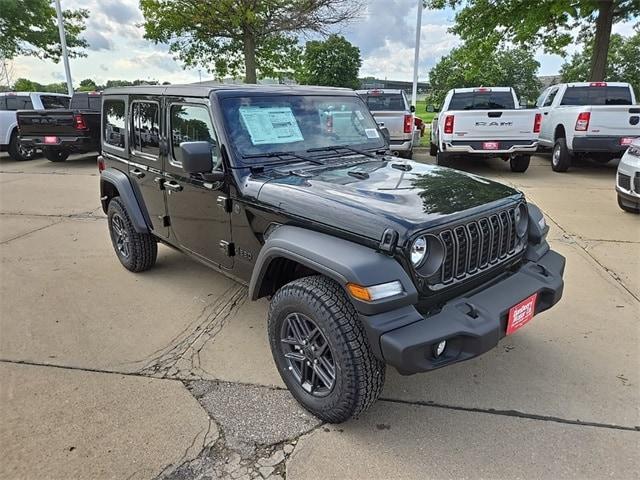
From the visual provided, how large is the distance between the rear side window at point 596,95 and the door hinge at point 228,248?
1015 cm

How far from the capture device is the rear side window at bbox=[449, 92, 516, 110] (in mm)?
10141

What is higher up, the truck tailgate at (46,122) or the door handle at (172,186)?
the truck tailgate at (46,122)

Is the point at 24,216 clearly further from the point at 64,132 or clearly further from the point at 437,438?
the point at 437,438

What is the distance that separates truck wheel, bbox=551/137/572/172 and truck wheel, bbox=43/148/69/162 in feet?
38.8

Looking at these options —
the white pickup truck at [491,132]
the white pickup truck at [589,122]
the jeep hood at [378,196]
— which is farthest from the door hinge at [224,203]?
the white pickup truck at [589,122]

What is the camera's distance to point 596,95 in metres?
10.5

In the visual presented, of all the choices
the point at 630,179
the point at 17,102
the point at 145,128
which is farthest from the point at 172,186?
the point at 17,102

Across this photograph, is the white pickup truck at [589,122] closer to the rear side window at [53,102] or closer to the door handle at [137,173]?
the door handle at [137,173]

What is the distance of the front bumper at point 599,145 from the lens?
8.84m

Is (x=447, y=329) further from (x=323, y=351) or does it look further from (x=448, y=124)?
(x=448, y=124)

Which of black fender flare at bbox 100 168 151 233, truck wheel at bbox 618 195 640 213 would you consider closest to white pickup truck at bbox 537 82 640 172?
truck wheel at bbox 618 195 640 213

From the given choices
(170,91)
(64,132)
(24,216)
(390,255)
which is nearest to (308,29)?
(64,132)

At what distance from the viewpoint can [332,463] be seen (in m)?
2.27

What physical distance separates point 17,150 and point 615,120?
14391mm
